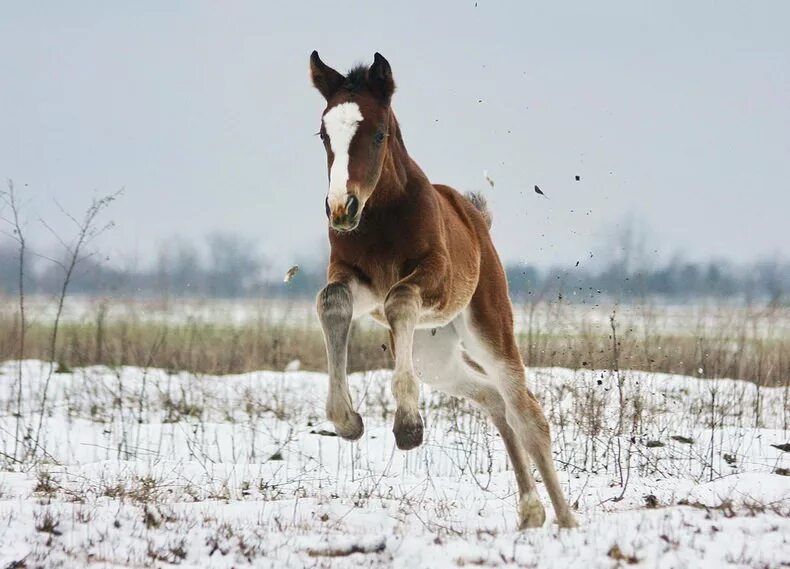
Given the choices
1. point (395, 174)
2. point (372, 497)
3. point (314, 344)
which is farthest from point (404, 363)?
point (314, 344)

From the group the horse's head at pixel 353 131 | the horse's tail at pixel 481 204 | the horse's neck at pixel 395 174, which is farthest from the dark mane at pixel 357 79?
the horse's tail at pixel 481 204

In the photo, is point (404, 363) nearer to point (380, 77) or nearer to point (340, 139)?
point (340, 139)

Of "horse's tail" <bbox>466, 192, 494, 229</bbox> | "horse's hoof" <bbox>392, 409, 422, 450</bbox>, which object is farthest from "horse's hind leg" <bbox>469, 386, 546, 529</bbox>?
"horse's hoof" <bbox>392, 409, 422, 450</bbox>

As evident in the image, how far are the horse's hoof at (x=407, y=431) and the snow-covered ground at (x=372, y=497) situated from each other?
680 mm

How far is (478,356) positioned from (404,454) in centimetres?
392

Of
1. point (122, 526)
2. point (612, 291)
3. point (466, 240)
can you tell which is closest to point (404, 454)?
point (612, 291)

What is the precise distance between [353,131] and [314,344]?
1402 cm

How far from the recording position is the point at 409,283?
568cm

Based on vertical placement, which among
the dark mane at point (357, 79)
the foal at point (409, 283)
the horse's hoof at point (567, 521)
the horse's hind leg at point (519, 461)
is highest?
the dark mane at point (357, 79)

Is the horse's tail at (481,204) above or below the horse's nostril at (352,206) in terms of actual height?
above

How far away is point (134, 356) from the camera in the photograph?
16.6 m

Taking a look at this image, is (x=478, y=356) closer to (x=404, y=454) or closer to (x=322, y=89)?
(x=322, y=89)

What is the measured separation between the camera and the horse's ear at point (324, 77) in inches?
230

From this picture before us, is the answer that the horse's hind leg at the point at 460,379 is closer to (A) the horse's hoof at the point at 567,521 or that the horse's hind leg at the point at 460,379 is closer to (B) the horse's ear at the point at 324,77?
(A) the horse's hoof at the point at 567,521
